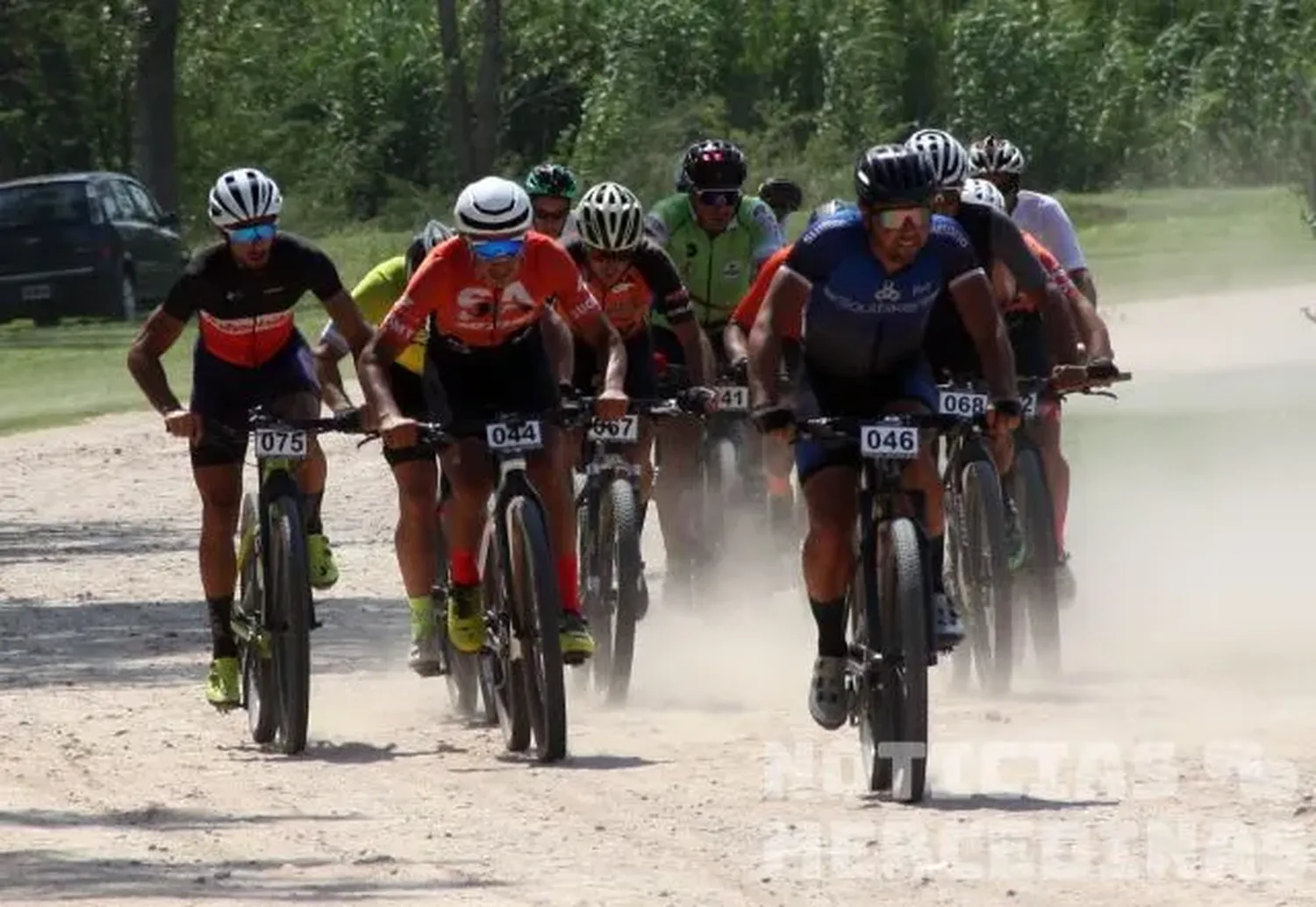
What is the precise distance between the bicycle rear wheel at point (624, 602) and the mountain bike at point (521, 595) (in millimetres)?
1440

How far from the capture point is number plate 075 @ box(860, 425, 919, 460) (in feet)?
36.4

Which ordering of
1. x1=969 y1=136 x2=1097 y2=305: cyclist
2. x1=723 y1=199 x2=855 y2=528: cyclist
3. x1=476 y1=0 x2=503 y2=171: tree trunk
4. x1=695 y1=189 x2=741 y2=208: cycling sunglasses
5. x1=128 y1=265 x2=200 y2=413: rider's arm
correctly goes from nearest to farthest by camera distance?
x1=723 y1=199 x2=855 y2=528: cyclist, x1=128 y1=265 x2=200 y2=413: rider's arm, x1=969 y1=136 x2=1097 y2=305: cyclist, x1=695 y1=189 x2=741 y2=208: cycling sunglasses, x1=476 y1=0 x2=503 y2=171: tree trunk

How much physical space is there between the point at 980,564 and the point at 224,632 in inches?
105

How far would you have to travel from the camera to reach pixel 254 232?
12852mm

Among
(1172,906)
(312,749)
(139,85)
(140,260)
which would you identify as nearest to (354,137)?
(139,85)

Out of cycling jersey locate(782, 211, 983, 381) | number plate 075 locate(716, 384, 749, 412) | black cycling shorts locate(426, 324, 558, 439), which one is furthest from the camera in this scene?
number plate 075 locate(716, 384, 749, 412)

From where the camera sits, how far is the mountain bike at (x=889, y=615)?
10.9 m

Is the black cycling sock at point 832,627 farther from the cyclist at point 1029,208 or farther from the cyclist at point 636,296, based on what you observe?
the cyclist at point 1029,208

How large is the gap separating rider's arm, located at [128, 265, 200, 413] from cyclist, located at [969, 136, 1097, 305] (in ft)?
12.1

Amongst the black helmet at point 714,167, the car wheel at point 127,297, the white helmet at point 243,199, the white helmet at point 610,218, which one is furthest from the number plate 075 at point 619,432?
the car wheel at point 127,297

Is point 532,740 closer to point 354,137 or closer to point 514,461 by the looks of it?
point 514,461

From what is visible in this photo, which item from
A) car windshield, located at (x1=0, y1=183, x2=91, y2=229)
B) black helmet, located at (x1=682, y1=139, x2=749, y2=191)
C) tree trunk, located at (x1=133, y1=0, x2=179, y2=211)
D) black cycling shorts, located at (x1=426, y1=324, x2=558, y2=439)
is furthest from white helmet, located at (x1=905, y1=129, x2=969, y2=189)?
tree trunk, located at (x1=133, y1=0, x2=179, y2=211)

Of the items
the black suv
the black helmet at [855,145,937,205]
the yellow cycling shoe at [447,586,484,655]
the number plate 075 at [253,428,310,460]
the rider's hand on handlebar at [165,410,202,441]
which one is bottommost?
the black suv

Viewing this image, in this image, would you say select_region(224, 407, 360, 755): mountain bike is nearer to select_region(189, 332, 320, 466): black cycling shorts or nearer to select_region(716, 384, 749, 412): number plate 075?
select_region(189, 332, 320, 466): black cycling shorts
